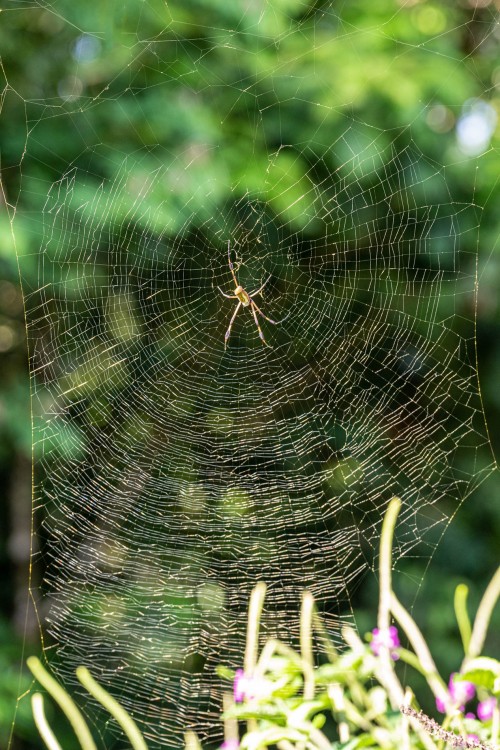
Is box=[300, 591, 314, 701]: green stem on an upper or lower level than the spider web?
lower

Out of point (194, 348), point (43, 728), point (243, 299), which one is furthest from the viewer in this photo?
point (194, 348)

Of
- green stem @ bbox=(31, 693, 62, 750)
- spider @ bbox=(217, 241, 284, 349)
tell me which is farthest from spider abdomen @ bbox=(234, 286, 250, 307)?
green stem @ bbox=(31, 693, 62, 750)

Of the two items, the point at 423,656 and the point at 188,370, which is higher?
the point at 188,370

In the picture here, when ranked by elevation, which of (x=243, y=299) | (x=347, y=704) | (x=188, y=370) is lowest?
(x=347, y=704)

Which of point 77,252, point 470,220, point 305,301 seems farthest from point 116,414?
point 470,220

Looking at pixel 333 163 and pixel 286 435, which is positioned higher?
pixel 333 163

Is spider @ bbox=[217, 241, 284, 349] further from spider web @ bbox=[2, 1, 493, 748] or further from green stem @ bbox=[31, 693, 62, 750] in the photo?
green stem @ bbox=[31, 693, 62, 750]

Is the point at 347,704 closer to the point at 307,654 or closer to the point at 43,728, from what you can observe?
the point at 307,654

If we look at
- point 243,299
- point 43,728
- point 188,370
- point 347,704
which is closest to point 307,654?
Result: point 347,704

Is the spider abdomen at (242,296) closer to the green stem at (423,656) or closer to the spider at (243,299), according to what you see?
the spider at (243,299)

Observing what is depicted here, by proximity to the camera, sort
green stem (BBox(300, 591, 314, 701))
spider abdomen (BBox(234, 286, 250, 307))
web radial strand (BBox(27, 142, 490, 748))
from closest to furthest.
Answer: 1. green stem (BBox(300, 591, 314, 701))
2. web radial strand (BBox(27, 142, 490, 748))
3. spider abdomen (BBox(234, 286, 250, 307))

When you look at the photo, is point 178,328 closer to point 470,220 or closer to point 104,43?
point 104,43
